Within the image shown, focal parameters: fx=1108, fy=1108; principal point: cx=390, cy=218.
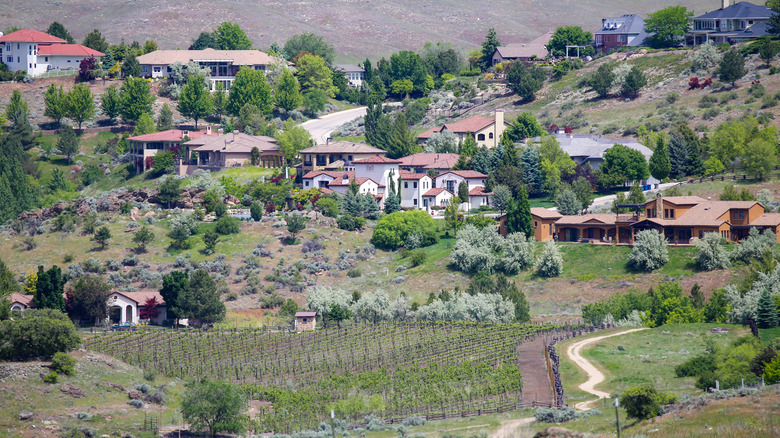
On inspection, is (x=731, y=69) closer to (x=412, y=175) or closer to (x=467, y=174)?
(x=467, y=174)

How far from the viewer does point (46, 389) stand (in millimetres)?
63062

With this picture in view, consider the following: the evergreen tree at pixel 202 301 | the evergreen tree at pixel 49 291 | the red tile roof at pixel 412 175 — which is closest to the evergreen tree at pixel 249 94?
the red tile roof at pixel 412 175

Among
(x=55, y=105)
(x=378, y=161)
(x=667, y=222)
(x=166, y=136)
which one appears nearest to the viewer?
(x=667, y=222)

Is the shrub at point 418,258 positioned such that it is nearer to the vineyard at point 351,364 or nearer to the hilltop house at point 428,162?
the vineyard at point 351,364

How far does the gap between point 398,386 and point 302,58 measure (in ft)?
400

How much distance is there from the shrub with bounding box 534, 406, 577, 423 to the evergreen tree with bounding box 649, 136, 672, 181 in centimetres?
7038

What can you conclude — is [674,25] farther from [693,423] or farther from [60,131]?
[693,423]

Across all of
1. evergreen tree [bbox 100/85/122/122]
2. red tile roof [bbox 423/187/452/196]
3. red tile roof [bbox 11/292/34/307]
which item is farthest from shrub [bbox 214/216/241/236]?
evergreen tree [bbox 100/85/122/122]

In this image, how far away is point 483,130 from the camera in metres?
144

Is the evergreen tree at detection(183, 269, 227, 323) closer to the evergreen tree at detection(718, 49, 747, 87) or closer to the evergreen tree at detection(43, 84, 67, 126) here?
the evergreen tree at detection(43, 84, 67, 126)

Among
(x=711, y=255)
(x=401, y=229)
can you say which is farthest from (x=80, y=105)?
(x=711, y=255)

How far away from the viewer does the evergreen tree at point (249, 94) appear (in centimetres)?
16038

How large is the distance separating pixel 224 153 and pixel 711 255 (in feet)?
214

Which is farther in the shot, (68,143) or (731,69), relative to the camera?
(68,143)
